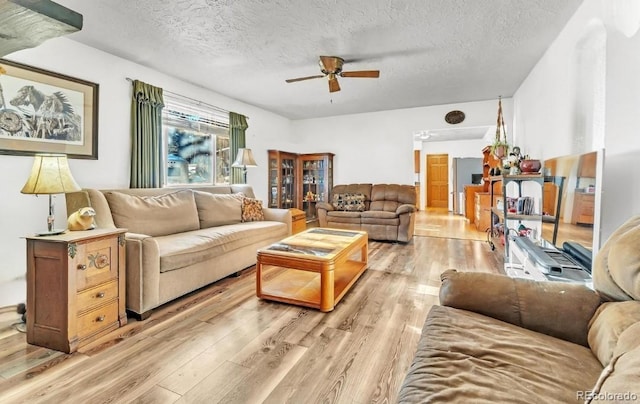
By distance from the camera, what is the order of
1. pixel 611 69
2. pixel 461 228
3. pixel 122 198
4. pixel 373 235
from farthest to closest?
pixel 461 228 → pixel 373 235 → pixel 122 198 → pixel 611 69

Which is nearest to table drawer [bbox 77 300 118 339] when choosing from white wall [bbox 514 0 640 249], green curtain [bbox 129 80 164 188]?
green curtain [bbox 129 80 164 188]

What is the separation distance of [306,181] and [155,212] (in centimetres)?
362

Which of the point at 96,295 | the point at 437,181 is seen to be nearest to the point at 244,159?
the point at 96,295

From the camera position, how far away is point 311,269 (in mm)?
2434

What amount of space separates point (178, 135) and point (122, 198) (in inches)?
61.8

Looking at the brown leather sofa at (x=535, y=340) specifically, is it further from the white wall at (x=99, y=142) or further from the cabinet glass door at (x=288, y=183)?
the cabinet glass door at (x=288, y=183)

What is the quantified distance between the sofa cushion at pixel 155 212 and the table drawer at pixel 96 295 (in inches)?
28.9

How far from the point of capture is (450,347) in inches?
42.1

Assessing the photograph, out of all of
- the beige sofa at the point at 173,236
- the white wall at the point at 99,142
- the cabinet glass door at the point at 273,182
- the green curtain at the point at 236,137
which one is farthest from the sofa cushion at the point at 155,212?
the cabinet glass door at the point at 273,182

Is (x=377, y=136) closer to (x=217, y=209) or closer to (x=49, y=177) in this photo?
(x=217, y=209)

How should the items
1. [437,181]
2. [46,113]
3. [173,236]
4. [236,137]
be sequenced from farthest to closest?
[437,181] < [236,137] < [173,236] < [46,113]

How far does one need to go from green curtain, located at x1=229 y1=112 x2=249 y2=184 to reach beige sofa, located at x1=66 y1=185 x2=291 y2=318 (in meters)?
0.92

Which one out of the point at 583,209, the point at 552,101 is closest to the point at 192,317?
the point at 583,209

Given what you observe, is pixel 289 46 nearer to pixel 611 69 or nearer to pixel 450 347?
pixel 611 69
